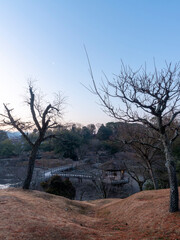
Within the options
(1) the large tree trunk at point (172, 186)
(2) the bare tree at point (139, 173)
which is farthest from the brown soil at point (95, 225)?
(2) the bare tree at point (139, 173)

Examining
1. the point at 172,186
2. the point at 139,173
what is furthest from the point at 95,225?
the point at 139,173

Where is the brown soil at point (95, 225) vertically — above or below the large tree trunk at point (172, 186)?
below

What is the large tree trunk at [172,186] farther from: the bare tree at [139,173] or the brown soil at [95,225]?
the bare tree at [139,173]

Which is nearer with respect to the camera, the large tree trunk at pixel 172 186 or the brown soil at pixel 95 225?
the brown soil at pixel 95 225

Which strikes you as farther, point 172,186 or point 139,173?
point 139,173

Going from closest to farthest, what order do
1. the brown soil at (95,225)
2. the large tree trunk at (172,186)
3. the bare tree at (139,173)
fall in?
1. the brown soil at (95,225)
2. the large tree trunk at (172,186)
3. the bare tree at (139,173)

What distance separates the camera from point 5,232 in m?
4.04

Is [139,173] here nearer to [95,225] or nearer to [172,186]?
[95,225]

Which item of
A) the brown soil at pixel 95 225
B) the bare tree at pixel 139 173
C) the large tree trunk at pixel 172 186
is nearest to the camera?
the brown soil at pixel 95 225

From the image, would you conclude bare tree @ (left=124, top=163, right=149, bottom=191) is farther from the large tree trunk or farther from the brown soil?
the large tree trunk

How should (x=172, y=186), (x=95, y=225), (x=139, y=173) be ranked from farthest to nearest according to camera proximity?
1. (x=139, y=173)
2. (x=95, y=225)
3. (x=172, y=186)

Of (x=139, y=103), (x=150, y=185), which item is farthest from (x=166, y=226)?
(x=150, y=185)

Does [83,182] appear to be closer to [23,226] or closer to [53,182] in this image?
[53,182]

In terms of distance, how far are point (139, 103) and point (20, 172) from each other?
19242mm
